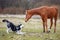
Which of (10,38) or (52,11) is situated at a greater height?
(52,11)

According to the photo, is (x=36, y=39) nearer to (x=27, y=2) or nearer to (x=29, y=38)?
(x=29, y=38)

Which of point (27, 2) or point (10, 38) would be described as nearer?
point (10, 38)

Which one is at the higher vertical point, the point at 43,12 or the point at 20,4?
the point at 20,4

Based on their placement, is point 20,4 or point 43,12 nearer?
point 43,12

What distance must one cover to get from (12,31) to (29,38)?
1596mm

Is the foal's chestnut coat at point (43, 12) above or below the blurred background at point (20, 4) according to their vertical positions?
below

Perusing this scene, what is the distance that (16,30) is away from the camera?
10625mm

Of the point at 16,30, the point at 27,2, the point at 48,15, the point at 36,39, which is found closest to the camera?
the point at 36,39

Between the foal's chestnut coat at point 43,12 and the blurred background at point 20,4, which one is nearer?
the foal's chestnut coat at point 43,12

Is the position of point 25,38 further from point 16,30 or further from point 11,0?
point 11,0

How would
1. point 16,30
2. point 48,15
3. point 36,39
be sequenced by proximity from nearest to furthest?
1. point 36,39
2. point 16,30
3. point 48,15

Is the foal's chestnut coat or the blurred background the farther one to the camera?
the blurred background

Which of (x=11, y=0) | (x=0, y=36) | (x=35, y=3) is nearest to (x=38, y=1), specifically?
(x=35, y=3)

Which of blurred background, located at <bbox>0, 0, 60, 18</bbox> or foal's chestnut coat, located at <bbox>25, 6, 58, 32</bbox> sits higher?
blurred background, located at <bbox>0, 0, 60, 18</bbox>
